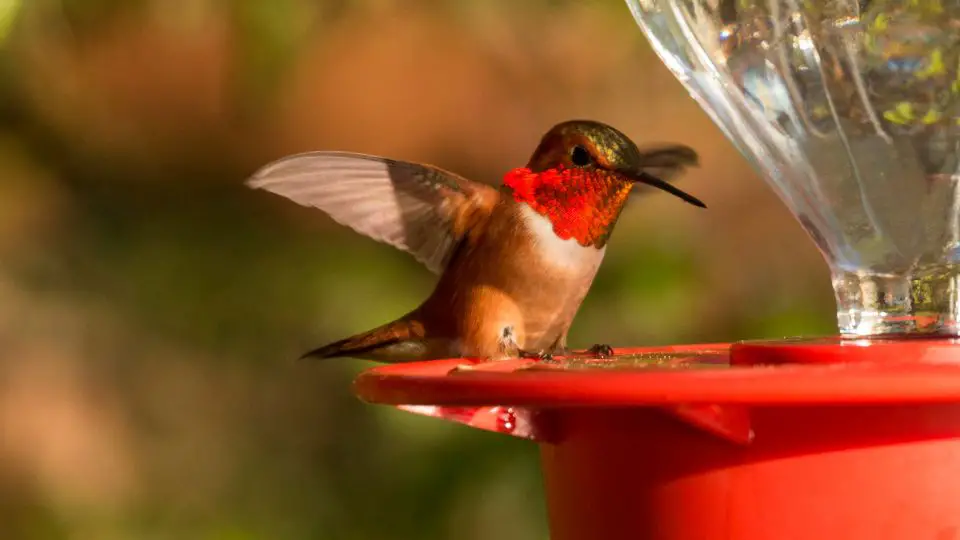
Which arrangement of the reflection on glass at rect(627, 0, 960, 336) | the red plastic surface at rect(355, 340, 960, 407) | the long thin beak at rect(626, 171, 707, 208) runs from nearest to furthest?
the red plastic surface at rect(355, 340, 960, 407) < the reflection on glass at rect(627, 0, 960, 336) < the long thin beak at rect(626, 171, 707, 208)

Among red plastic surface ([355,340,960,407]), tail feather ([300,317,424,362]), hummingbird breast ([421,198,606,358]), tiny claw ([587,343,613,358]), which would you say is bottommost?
red plastic surface ([355,340,960,407])

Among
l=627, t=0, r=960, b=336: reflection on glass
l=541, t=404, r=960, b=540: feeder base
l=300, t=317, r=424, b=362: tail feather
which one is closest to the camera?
l=541, t=404, r=960, b=540: feeder base

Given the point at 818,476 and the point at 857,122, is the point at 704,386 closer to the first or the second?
the point at 818,476

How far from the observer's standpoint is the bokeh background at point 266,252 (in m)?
1.80

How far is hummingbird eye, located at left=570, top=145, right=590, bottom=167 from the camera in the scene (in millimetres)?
Result: 1338

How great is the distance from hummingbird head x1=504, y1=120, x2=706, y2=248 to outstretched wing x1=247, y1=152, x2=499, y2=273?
86 mm

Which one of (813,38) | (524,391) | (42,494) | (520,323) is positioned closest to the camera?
(524,391)

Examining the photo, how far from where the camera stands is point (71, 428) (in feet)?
6.08

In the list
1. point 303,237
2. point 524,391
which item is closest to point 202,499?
point 303,237

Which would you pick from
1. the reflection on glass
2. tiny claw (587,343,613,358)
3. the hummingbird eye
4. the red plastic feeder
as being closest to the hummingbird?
the hummingbird eye

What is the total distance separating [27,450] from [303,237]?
0.57 m

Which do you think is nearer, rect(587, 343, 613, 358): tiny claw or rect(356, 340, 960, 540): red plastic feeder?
rect(356, 340, 960, 540): red plastic feeder

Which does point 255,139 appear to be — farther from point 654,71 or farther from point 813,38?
point 813,38

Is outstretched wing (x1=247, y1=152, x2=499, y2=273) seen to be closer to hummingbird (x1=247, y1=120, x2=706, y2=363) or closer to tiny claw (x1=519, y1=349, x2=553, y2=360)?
hummingbird (x1=247, y1=120, x2=706, y2=363)
